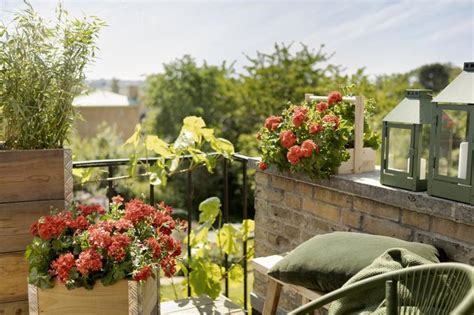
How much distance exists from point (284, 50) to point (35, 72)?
14.4 metres

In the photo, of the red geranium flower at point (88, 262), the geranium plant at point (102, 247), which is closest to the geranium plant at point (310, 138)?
the geranium plant at point (102, 247)

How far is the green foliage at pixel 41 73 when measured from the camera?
2.18 metres

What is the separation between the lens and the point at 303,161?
248 centimetres

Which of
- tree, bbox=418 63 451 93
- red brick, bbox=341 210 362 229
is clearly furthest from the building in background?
red brick, bbox=341 210 362 229

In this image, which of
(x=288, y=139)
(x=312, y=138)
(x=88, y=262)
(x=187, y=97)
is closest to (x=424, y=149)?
(x=312, y=138)

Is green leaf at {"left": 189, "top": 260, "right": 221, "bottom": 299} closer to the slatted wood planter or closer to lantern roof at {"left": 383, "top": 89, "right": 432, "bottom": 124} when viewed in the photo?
the slatted wood planter

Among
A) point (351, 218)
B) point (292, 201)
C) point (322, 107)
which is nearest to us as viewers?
point (351, 218)

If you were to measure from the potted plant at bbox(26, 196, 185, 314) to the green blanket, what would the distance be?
2.32 ft

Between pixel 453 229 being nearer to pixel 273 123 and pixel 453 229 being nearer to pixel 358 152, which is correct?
pixel 358 152

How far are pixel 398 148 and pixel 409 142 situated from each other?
127mm

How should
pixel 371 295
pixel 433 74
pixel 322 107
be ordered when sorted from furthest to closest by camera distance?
pixel 433 74
pixel 322 107
pixel 371 295

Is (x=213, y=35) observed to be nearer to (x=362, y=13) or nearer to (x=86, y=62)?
(x=362, y=13)

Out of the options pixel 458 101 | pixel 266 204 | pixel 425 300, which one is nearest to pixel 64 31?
pixel 266 204

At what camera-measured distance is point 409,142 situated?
217 cm
